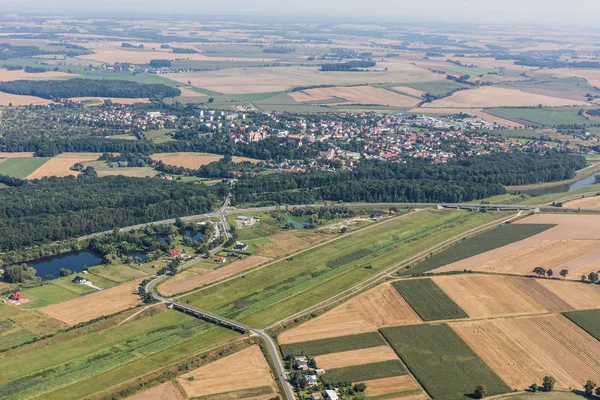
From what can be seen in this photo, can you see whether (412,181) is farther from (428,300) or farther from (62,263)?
(62,263)

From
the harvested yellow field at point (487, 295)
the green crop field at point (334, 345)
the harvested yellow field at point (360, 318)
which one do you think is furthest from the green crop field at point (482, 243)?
the green crop field at point (334, 345)

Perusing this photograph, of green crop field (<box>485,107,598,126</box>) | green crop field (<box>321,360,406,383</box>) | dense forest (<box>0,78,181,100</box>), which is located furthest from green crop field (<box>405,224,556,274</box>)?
dense forest (<box>0,78,181,100</box>)

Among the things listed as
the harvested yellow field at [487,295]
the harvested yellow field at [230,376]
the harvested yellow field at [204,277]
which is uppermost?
Result: the harvested yellow field at [487,295]

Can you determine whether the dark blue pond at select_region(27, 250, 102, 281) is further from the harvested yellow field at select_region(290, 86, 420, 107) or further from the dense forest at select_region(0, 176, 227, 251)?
the harvested yellow field at select_region(290, 86, 420, 107)

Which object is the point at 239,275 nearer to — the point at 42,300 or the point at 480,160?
the point at 42,300

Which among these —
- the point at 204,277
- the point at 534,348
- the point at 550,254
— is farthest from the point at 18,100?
the point at 534,348

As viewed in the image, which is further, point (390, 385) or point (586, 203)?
point (586, 203)

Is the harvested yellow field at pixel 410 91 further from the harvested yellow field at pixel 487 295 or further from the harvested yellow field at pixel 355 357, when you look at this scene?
the harvested yellow field at pixel 355 357
